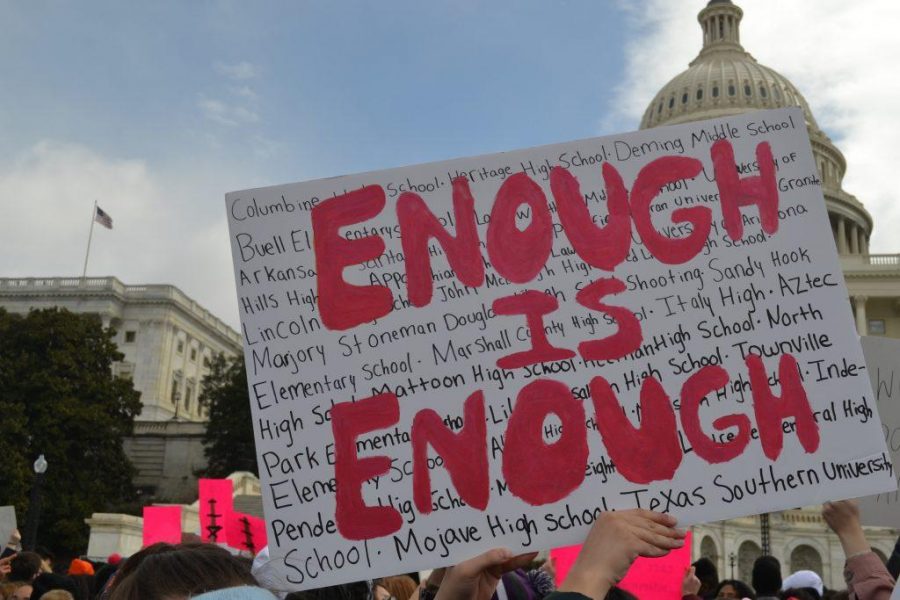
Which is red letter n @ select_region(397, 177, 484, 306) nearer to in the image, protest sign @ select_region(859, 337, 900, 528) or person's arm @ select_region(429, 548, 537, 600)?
person's arm @ select_region(429, 548, 537, 600)

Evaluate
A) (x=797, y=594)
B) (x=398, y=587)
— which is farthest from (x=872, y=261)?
(x=398, y=587)

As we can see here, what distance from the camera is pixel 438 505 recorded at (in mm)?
2758

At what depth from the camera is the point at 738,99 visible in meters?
84.1

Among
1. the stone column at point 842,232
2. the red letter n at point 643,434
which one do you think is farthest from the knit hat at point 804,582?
the stone column at point 842,232

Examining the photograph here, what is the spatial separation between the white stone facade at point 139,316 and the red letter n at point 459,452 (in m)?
62.4

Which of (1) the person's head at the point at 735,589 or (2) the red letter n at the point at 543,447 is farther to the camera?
(1) the person's head at the point at 735,589

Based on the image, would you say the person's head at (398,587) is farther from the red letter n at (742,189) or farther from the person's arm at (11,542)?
the person's arm at (11,542)

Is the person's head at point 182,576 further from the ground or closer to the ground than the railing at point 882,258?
closer to the ground

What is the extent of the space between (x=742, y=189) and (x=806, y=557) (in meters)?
39.2

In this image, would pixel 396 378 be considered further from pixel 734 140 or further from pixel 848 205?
pixel 848 205

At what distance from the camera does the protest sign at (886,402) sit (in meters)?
3.79

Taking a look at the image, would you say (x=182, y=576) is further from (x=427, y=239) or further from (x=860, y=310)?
(x=860, y=310)

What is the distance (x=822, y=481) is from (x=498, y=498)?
2.95 ft

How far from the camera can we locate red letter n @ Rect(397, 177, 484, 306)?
2998mm
